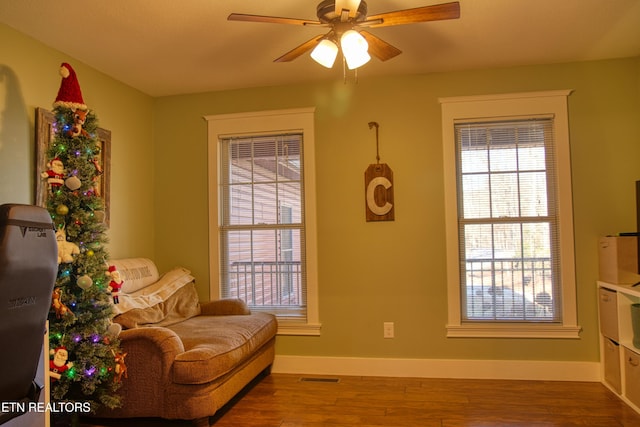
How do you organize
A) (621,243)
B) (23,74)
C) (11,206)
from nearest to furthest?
(11,206), (23,74), (621,243)

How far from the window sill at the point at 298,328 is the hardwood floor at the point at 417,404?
0.38m

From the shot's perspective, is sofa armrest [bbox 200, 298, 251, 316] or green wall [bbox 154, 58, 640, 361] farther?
sofa armrest [bbox 200, 298, 251, 316]

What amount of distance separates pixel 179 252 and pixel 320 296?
1.34 metres

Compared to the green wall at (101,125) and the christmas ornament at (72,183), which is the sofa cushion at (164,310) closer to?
the green wall at (101,125)

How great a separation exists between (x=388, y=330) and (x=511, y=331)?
0.94 m

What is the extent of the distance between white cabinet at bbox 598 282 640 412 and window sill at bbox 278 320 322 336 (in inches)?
84.1

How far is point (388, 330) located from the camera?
3.79m

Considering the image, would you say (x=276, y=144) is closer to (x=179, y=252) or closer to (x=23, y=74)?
(x=179, y=252)

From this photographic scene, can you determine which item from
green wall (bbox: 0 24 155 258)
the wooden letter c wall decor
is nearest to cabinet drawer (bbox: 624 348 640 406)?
the wooden letter c wall decor

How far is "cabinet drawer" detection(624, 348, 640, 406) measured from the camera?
9.61 feet

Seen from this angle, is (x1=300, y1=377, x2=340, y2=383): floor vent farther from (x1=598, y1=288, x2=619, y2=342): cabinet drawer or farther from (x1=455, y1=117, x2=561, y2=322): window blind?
(x1=598, y1=288, x2=619, y2=342): cabinet drawer

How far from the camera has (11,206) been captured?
58.9 inches

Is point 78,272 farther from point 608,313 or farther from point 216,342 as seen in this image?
point 608,313

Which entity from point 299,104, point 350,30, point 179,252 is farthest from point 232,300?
point 350,30
